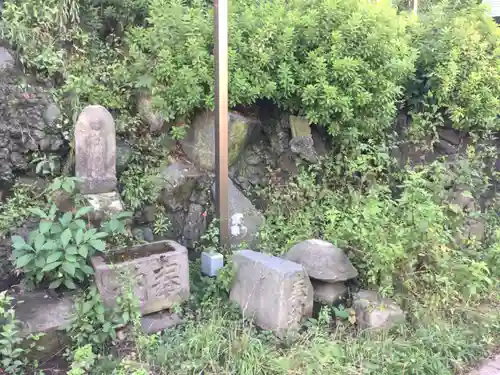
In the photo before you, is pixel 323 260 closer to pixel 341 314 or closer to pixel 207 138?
pixel 341 314

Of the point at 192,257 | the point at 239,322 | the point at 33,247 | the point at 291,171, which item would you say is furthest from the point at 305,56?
the point at 33,247

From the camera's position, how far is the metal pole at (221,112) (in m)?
3.85

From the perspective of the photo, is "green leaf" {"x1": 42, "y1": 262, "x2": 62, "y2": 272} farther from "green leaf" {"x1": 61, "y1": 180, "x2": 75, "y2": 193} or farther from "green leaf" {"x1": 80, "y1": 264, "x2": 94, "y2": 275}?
"green leaf" {"x1": 61, "y1": 180, "x2": 75, "y2": 193}

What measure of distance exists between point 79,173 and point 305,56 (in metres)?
2.58

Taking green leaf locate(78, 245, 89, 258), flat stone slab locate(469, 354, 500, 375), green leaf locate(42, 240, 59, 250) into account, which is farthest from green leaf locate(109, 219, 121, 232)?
flat stone slab locate(469, 354, 500, 375)

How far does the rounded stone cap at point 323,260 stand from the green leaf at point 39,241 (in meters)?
1.85

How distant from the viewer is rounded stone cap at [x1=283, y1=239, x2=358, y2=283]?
3568 mm

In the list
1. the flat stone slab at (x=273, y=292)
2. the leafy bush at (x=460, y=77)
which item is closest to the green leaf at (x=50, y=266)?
the flat stone slab at (x=273, y=292)

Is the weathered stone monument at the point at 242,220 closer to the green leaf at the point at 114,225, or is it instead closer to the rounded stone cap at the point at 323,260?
the rounded stone cap at the point at 323,260

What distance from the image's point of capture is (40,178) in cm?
431

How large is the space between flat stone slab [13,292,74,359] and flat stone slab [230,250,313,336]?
123 centimetres

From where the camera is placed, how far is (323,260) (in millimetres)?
3609

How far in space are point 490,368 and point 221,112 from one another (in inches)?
112

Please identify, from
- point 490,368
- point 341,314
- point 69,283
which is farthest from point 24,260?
point 490,368
